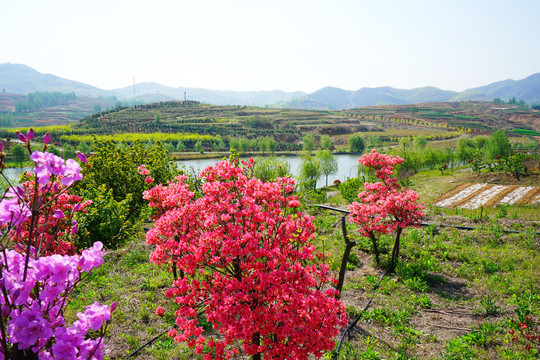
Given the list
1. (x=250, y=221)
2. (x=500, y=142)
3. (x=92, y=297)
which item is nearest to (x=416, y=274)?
(x=250, y=221)

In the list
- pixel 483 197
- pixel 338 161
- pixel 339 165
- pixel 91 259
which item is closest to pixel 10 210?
pixel 91 259

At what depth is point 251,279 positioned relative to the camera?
4.54m

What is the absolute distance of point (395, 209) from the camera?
10.3 m

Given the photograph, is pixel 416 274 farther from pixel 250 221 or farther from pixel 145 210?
pixel 145 210

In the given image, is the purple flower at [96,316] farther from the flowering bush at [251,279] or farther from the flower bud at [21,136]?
the flowering bush at [251,279]

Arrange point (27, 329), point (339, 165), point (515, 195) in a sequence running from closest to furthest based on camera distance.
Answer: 1. point (27, 329)
2. point (515, 195)
3. point (339, 165)

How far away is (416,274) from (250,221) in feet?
25.5

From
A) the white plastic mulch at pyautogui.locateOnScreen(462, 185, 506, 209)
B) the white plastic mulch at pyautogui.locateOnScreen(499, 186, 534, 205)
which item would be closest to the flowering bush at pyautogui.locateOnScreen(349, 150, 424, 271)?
the white plastic mulch at pyautogui.locateOnScreen(462, 185, 506, 209)

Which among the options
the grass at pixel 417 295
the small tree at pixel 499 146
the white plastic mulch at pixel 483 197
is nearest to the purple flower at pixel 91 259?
the grass at pixel 417 295

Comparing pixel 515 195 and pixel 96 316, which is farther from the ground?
pixel 96 316

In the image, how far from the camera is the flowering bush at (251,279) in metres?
4.33

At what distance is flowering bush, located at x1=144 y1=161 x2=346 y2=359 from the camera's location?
433 cm

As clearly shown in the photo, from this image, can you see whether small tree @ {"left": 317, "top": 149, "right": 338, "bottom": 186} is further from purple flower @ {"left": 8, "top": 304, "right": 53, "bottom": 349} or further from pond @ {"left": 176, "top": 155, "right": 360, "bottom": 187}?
purple flower @ {"left": 8, "top": 304, "right": 53, "bottom": 349}

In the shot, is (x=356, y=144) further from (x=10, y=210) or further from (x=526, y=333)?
(x=10, y=210)
